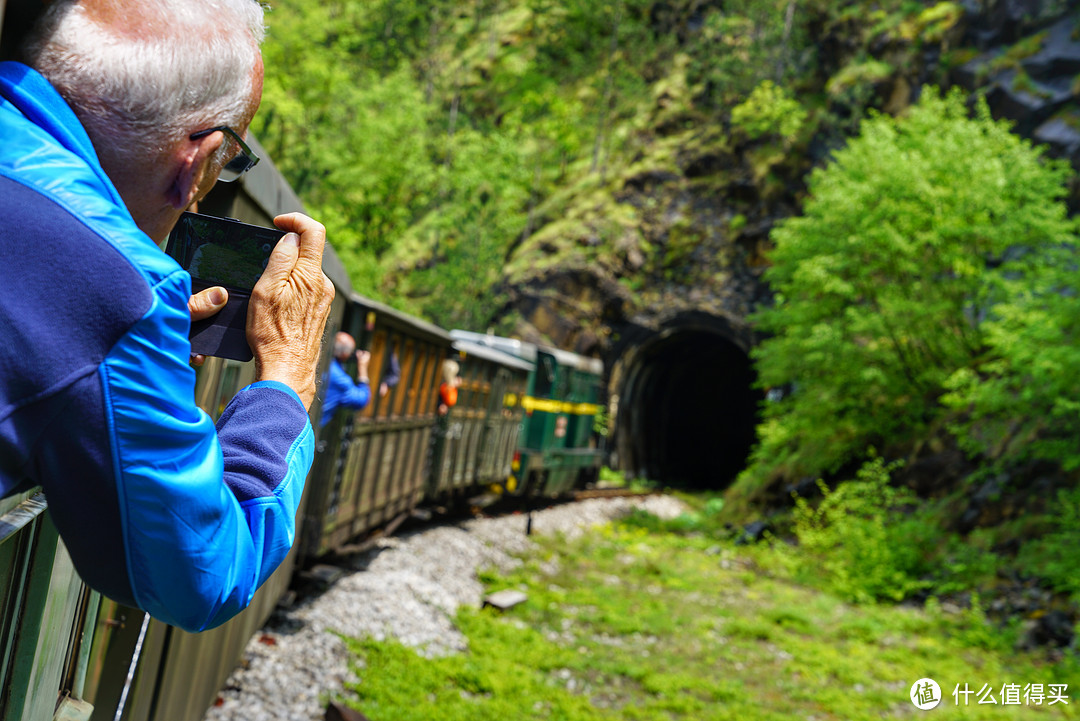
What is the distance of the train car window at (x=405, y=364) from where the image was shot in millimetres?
10066

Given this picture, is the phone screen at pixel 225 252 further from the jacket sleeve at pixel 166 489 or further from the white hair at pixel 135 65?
the jacket sleeve at pixel 166 489

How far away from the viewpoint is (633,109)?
132ft

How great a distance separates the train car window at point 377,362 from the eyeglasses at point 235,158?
708 centimetres

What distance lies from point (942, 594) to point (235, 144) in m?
14.1

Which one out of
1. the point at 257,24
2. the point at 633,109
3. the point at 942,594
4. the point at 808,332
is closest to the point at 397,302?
the point at 808,332

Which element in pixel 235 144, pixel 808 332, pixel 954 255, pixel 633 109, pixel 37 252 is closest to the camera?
pixel 37 252

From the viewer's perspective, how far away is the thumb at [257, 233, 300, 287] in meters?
1.37

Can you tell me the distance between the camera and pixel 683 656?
8852 mm

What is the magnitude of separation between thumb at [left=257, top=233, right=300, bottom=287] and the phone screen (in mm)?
16

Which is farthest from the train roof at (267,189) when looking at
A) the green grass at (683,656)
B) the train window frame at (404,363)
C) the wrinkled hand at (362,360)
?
the train window frame at (404,363)

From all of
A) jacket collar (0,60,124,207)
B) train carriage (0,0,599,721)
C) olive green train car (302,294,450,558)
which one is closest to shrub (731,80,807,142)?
train carriage (0,0,599,721)

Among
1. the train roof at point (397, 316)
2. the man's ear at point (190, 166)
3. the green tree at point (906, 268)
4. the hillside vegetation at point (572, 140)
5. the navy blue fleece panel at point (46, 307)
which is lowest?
the navy blue fleece panel at point (46, 307)

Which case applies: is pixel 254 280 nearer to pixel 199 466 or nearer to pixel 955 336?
pixel 199 466

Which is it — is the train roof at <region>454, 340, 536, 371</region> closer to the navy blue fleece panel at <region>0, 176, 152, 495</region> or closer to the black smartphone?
the black smartphone
